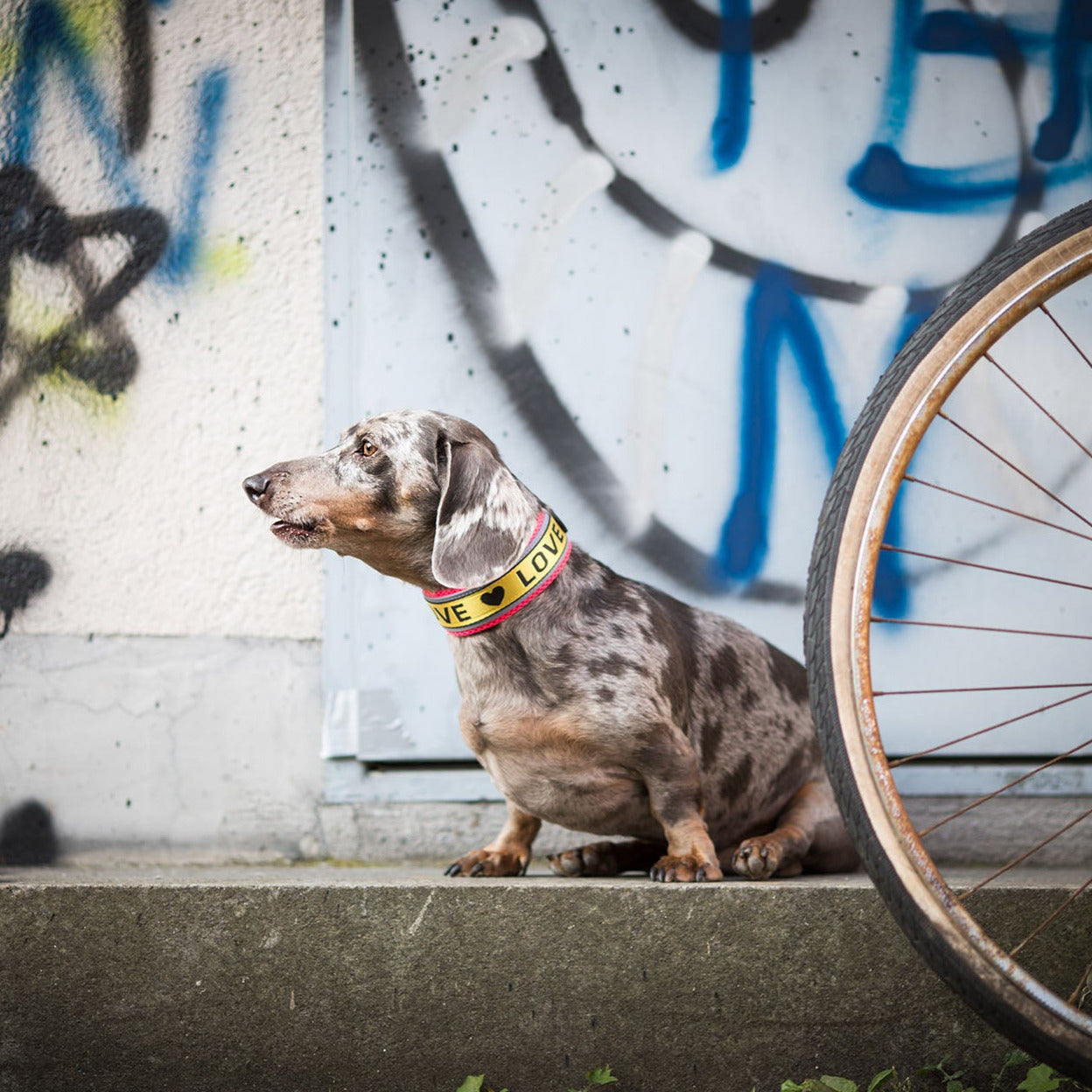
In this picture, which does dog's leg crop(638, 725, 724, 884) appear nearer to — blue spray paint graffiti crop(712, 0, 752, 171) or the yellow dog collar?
the yellow dog collar

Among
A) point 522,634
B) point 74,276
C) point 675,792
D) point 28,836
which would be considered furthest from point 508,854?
point 74,276

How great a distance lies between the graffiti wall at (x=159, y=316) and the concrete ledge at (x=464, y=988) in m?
1.32

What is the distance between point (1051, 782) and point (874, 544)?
6.70ft

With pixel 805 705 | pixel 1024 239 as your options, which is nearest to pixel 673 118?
pixel 805 705

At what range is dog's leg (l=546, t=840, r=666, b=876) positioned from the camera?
7.99 feet

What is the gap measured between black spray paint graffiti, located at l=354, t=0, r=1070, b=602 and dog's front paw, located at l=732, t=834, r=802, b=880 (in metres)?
0.99

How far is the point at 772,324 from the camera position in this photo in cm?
318

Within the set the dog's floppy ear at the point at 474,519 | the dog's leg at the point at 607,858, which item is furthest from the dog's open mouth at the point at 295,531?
the dog's leg at the point at 607,858

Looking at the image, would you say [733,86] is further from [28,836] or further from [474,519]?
[28,836]

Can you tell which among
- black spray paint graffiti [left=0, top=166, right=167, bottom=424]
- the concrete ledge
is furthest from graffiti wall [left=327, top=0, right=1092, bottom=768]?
the concrete ledge

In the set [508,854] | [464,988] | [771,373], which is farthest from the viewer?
[771,373]

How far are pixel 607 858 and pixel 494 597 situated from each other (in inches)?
28.4

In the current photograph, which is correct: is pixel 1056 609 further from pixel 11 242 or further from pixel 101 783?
pixel 11 242

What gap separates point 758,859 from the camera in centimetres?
222
